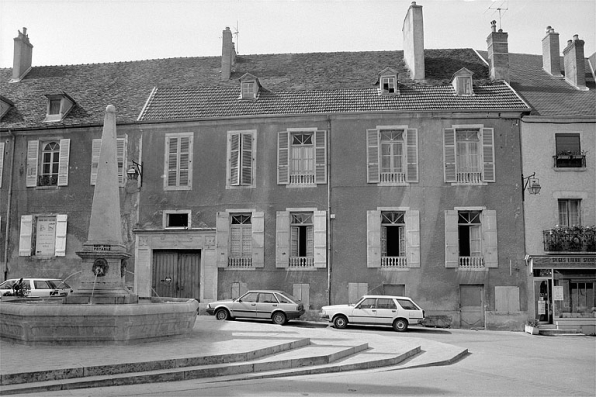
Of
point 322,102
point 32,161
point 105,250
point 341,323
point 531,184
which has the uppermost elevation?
point 322,102

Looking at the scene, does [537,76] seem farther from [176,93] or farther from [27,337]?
[27,337]

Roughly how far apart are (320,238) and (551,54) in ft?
47.0

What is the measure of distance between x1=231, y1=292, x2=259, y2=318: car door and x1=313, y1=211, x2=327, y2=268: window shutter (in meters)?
3.25

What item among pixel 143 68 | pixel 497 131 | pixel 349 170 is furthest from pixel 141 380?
pixel 143 68

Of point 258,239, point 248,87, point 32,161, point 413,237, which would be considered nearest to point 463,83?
point 413,237

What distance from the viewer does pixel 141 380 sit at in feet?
31.6

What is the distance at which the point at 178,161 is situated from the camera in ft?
81.8

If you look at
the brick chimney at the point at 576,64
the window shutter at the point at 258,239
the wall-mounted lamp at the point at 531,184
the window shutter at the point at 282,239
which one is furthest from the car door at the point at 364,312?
the brick chimney at the point at 576,64

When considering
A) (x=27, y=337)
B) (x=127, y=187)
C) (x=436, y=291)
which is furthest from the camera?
(x=127, y=187)

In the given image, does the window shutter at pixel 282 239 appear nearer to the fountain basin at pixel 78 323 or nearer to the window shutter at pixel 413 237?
the window shutter at pixel 413 237

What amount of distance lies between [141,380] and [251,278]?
14181 mm

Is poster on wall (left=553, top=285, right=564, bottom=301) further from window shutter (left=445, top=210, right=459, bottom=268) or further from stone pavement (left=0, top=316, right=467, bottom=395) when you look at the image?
stone pavement (left=0, top=316, right=467, bottom=395)

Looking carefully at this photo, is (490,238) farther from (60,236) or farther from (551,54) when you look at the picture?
(60,236)

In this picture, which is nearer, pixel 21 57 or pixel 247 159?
pixel 247 159
